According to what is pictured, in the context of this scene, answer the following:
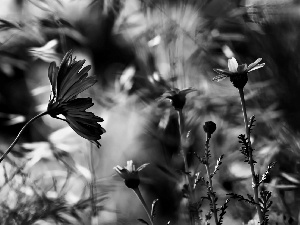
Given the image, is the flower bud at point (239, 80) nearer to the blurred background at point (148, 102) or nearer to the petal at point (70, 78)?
the petal at point (70, 78)

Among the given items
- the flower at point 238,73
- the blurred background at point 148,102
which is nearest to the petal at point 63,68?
the flower at point 238,73

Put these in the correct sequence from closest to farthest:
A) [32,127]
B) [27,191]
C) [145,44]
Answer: [27,191]
[145,44]
[32,127]

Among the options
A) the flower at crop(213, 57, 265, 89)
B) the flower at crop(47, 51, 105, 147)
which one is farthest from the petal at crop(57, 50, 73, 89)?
the flower at crop(213, 57, 265, 89)

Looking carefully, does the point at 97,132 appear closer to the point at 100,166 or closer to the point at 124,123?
the point at 100,166

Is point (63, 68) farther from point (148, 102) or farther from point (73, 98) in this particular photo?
point (148, 102)

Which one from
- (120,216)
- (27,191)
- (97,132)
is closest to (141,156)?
(120,216)

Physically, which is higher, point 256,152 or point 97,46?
point 97,46

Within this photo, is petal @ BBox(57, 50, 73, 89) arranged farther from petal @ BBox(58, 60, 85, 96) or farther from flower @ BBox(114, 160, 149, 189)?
flower @ BBox(114, 160, 149, 189)

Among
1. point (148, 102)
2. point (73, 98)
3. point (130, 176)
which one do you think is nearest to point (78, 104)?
point (73, 98)
